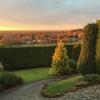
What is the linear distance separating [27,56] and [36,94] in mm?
14997

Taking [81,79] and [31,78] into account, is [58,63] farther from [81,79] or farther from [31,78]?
[81,79]

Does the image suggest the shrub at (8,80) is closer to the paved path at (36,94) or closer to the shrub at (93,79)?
the paved path at (36,94)

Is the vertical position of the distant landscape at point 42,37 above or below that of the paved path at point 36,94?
above

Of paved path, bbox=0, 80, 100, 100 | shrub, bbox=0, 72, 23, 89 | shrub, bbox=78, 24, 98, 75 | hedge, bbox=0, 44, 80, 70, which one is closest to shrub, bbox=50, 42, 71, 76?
shrub, bbox=0, 72, 23, 89

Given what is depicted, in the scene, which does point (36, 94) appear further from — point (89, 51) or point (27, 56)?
point (27, 56)

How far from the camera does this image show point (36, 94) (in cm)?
1825

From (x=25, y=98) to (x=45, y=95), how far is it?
0.99m

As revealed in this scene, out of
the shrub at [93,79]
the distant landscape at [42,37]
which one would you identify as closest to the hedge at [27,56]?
the distant landscape at [42,37]

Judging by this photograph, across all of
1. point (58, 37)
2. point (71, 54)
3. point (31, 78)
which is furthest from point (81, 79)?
point (58, 37)

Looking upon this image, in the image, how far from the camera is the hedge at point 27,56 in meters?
31.9

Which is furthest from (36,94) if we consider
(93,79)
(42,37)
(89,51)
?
(42,37)

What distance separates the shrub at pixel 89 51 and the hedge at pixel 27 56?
12.1 metres

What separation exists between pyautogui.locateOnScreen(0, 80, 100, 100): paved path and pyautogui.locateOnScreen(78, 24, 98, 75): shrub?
9.25 ft

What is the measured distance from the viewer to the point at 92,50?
2042cm
